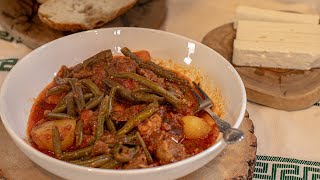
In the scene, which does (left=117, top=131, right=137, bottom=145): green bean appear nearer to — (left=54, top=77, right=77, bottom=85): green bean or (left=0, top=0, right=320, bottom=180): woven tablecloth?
(left=54, top=77, right=77, bottom=85): green bean

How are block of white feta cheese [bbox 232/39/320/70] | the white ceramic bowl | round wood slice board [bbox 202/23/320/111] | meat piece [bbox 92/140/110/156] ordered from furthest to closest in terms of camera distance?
block of white feta cheese [bbox 232/39/320/70]
round wood slice board [bbox 202/23/320/111]
meat piece [bbox 92/140/110/156]
the white ceramic bowl

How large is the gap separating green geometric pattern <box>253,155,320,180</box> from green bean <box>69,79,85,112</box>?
112cm

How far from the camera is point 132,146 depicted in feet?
7.82

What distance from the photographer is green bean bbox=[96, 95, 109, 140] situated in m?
2.42

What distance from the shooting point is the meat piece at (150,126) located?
241cm

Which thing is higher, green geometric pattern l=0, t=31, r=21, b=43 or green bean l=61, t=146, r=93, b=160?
green bean l=61, t=146, r=93, b=160

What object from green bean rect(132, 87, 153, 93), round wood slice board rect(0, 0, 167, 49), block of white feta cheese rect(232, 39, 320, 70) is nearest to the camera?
green bean rect(132, 87, 153, 93)

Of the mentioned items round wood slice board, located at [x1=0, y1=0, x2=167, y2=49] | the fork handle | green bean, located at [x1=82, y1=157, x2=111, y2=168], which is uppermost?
the fork handle

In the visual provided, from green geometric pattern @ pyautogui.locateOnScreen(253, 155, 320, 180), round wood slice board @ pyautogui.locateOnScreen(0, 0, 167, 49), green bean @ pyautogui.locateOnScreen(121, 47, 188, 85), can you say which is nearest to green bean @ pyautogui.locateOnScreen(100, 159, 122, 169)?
green bean @ pyautogui.locateOnScreen(121, 47, 188, 85)

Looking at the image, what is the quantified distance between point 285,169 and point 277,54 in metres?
0.91

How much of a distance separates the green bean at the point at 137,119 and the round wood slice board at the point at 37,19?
57.6 inches

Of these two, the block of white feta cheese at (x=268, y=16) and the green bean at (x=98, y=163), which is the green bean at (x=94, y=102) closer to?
the green bean at (x=98, y=163)

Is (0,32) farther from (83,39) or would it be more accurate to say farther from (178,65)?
(178,65)

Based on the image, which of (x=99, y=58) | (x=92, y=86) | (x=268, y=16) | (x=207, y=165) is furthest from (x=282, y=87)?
(x=92, y=86)
